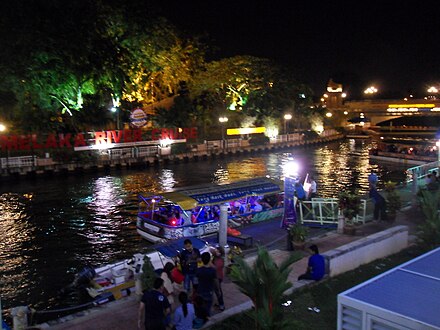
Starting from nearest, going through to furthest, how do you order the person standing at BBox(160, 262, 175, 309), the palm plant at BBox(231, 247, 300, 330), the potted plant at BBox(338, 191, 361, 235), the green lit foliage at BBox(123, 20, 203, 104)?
the palm plant at BBox(231, 247, 300, 330) → the person standing at BBox(160, 262, 175, 309) → the potted plant at BBox(338, 191, 361, 235) → the green lit foliage at BBox(123, 20, 203, 104)

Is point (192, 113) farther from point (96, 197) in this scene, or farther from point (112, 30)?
point (96, 197)

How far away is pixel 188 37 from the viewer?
70.4 m

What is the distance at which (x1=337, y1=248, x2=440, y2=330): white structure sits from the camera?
6402 millimetres

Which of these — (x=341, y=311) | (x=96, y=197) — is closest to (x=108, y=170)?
(x=96, y=197)

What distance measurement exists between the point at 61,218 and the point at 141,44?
34.0m

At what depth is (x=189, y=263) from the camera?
11672mm

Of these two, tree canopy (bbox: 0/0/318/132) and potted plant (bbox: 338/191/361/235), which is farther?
tree canopy (bbox: 0/0/318/132)

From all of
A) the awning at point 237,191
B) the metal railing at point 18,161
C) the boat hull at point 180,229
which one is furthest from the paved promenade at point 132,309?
the metal railing at point 18,161

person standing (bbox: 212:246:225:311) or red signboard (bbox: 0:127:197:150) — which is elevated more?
red signboard (bbox: 0:127:197:150)

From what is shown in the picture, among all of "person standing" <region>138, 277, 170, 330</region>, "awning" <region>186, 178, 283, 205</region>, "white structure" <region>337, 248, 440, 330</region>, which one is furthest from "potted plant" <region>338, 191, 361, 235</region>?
"person standing" <region>138, 277, 170, 330</region>

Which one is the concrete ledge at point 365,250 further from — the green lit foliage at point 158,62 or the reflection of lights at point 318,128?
the reflection of lights at point 318,128

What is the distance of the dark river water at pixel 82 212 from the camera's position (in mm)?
17966

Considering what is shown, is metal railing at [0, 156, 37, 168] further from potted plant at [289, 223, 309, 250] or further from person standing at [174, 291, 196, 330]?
person standing at [174, 291, 196, 330]

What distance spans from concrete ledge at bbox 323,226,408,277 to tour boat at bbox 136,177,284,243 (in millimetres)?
7707
